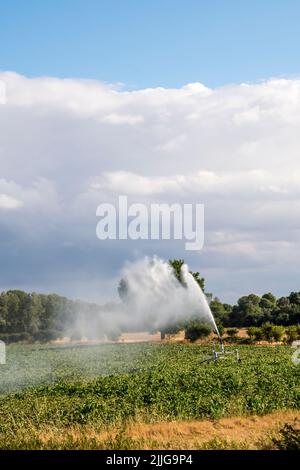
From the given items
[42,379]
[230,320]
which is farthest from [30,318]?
[42,379]

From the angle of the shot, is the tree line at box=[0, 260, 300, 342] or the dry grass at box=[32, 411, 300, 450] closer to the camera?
the dry grass at box=[32, 411, 300, 450]

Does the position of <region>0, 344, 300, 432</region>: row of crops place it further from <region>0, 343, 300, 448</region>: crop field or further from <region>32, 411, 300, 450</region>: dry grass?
<region>32, 411, 300, 450</region>: dry grass

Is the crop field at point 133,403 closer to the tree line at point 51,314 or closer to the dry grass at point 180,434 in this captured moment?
the dry grass at point 180,434

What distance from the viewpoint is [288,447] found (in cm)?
1530

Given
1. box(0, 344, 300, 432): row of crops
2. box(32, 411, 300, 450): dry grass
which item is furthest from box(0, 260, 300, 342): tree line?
box(32, 411, 300, 450): dry grass

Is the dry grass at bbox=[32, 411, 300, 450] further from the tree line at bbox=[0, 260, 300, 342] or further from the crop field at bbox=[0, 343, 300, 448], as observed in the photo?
the tree line at bbox=[0, 260, 300, 342]

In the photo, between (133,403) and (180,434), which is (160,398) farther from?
(180,434)

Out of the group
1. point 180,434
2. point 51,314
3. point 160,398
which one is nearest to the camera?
point 180,434

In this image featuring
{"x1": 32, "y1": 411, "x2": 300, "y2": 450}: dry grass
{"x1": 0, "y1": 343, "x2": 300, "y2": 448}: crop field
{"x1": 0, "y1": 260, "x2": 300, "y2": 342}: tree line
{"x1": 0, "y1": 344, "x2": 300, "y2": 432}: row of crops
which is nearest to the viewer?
{"x1": 32, "y1": 411, "x2": 300, "y2": 450}: dry grass

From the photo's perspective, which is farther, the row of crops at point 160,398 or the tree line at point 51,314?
the tree line at point 51,314

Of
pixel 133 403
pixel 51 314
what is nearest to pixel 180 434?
pixel 133 403

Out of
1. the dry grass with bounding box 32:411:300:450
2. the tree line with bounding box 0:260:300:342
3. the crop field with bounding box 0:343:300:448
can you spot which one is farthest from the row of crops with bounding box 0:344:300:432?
the tree line with bounding box 0:260:300:342

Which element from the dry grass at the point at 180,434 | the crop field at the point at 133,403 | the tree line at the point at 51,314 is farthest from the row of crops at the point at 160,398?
the tree line at the point at 51,314

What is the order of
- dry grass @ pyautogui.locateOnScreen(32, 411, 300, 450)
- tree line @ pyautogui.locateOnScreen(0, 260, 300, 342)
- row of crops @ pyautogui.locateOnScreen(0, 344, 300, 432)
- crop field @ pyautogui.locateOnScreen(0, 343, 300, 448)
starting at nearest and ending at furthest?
dry grass @ pyautogui.locateOnScreen(32, 411, 300, 450)
crop field @ pyautogui.locateOnScreen(0, 343, 300, 448)
row of crops @ pyautogui.locateOnScreen(0, 344, 300, 432)
tree line @ pyautogui.locateOnScreen(0, 260, 300, 342)
